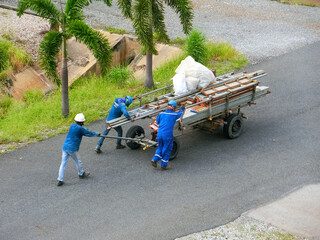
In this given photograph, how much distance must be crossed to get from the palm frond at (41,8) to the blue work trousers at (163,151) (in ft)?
16.0

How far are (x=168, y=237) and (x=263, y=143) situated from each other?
14.5 ft

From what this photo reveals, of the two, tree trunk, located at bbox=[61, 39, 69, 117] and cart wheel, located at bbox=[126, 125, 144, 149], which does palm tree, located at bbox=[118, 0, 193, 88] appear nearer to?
tree trunk, located at bbox=[61, 39, 69, 117]

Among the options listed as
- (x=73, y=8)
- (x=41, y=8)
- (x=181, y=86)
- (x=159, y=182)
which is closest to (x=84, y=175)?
(x=159, y=182)

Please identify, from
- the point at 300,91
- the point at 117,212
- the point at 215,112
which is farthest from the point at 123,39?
the point at 117,212

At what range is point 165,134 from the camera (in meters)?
11.2

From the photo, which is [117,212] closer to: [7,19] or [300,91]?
[300,91]

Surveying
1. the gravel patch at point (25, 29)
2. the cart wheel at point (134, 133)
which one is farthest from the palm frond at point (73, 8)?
the gravel patch at point (25, 29)

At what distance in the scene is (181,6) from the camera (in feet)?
48.9

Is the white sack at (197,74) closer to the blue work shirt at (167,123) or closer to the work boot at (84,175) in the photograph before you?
the blue work shirt at (167,123)

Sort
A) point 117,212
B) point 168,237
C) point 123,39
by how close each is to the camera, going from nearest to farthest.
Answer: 1. point 168,237
2. point 117,212
3. point 123,39

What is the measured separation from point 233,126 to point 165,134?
235 cm

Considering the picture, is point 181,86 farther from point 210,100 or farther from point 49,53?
point 49,53

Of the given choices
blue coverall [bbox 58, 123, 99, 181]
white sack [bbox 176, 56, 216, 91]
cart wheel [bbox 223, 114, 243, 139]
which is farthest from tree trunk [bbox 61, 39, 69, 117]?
cart wheel [bbox 223, 114, 243, 139]

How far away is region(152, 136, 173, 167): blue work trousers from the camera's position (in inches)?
444
